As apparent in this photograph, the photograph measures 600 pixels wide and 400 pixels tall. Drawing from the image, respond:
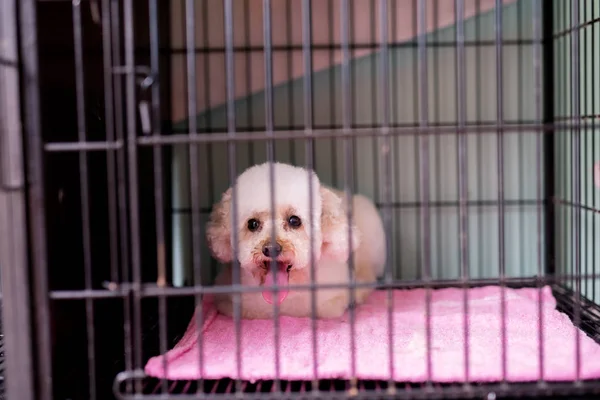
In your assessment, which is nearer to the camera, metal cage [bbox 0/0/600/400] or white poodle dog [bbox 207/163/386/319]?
metal cage [bbox 0/0/600/400]

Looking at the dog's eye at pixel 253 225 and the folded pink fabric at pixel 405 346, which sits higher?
the dog's eye at pixel 253 225

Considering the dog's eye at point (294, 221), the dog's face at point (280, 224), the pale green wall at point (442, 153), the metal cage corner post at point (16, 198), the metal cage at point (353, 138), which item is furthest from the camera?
the pale green wall at point (442, 153)

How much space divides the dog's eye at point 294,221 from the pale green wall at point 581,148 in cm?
92

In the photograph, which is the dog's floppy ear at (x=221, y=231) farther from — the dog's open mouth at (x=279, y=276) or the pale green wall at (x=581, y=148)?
the pale green wall at (x=581, y=148)

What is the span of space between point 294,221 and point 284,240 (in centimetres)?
15

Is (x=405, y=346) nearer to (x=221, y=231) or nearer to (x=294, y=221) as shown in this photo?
(x=294, y=221)

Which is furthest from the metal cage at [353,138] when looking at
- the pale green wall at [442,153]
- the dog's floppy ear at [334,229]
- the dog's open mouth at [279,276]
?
the dog's open mouth at [279,276]

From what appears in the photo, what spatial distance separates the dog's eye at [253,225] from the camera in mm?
2268

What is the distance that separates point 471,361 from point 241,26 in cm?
177

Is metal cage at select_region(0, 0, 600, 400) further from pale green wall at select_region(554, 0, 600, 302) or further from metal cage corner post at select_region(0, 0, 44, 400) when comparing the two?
metal cage corner post at select_region(0, 0, 44, 400)

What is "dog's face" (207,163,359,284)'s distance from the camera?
7.05 ft

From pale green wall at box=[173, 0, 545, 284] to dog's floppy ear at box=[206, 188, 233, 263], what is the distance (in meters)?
0.58

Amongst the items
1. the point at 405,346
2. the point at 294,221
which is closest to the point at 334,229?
the point at 294,221

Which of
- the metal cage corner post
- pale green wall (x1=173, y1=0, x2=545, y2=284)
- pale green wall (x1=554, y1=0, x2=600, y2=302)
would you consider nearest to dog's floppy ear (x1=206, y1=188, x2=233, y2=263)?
pale green wall (x1=173, y1=0, x2=545, y2=284)
